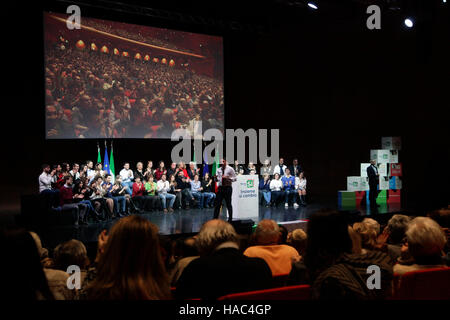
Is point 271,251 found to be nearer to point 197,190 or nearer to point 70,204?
point 70,204

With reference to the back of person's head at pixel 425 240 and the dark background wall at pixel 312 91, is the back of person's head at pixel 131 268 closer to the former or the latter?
the back of person's head at pixel 425 240

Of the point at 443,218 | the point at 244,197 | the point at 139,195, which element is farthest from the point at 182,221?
the point at 443,218

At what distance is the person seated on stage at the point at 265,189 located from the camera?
34.2 feet

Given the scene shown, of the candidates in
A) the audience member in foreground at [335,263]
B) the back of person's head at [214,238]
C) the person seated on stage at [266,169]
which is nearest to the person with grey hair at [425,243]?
the audience member in foreground at [335,263]

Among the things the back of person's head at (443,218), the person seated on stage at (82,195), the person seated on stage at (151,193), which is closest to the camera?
the back of person's head at (443,218)

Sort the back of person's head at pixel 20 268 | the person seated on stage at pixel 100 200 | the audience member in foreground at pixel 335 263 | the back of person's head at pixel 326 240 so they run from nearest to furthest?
the back of person's head at pixel 20 268, the audience member in foreground at pixel 335 263, the back of person's head at pixel 326 240, the person seated on stage at pixel 100 200

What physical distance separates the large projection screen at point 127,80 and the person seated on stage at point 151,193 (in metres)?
1.34

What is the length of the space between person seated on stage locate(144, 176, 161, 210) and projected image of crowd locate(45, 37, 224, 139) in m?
1.34

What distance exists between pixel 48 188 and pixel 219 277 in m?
6.60

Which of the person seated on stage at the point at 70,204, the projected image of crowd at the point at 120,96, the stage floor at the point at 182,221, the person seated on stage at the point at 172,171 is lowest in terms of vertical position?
the stage floor at the point at 182,221

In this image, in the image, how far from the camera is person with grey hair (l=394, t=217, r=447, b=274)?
2.21 meters

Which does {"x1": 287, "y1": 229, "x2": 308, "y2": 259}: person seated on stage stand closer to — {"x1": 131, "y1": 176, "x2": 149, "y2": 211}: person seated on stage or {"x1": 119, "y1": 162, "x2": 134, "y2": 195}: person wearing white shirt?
{"x1": 131, "y1": 176, "x2": 149, "y2": 211}: person seated on stage

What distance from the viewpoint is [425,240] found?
2.21m
